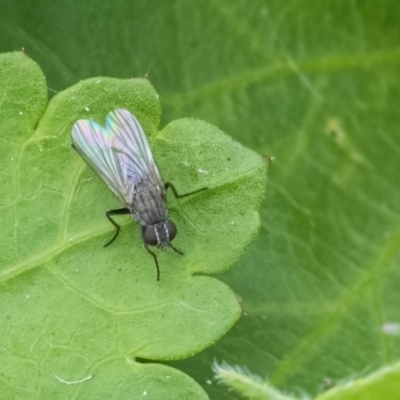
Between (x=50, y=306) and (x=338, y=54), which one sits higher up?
(x=338, y=54)

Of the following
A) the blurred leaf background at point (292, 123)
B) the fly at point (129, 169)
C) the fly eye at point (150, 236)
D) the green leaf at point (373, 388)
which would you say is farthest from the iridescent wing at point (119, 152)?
the green leaf at point (373, 388)

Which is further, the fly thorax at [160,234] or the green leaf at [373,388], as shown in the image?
the fly thorax at [160,234]

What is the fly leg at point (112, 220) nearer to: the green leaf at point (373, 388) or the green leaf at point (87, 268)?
the green leaf at point (87, 268)

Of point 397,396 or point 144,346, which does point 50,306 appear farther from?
point 397,396

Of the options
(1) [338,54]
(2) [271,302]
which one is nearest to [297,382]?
(2) [271,302]

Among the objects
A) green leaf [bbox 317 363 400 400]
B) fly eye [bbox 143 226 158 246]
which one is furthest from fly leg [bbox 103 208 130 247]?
green leaf [bbox 317 363 400 400]

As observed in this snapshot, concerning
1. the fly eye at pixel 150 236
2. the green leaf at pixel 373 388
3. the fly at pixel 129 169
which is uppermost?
the fly at pixel 129 169
